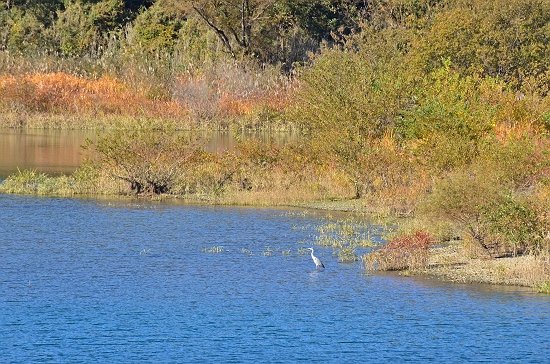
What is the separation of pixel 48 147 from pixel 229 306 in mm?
26022

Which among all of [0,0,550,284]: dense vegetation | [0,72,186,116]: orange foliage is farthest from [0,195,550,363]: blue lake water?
[0,72,186,116]: orange foliage

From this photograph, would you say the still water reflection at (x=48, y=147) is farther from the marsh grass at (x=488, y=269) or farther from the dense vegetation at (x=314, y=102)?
the marsh grass at (x=488, y=269)

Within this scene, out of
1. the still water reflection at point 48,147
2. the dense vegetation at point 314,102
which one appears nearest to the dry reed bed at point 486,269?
the dense vegetation at point 314,102

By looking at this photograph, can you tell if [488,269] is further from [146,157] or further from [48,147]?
[48,147]

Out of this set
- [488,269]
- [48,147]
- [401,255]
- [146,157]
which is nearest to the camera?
[488,269]

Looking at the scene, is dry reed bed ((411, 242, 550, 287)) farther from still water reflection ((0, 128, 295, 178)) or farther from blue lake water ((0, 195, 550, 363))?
still water reflection ((0, 128, 295, 178))

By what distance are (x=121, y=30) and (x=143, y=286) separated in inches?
1932

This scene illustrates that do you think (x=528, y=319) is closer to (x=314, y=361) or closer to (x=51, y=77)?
(x=314, y=361)

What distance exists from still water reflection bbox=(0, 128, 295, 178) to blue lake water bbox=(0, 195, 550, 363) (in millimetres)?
11019

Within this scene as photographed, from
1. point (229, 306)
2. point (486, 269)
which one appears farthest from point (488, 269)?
point (229, 306)

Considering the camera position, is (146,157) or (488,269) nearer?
(488,269)

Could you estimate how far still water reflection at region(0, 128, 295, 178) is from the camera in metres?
35.5

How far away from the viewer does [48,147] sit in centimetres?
4134

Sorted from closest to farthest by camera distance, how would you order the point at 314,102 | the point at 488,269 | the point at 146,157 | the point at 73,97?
the point at 488,269 < the point at 146,157 < the point at 314,102 < the point at 73,97
